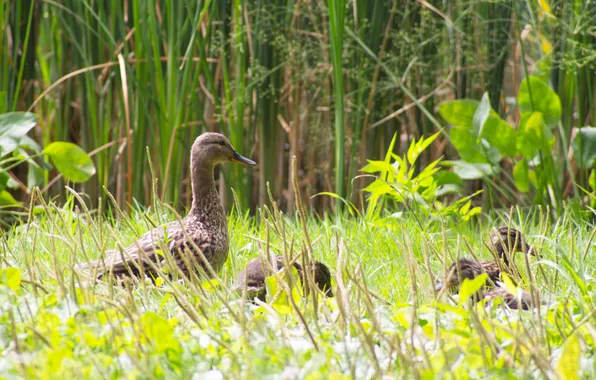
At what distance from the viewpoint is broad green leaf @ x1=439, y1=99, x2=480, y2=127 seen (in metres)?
3.52

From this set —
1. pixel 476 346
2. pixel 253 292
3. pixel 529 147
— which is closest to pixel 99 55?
pixel 529 147

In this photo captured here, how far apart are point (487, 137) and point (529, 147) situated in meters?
0.17

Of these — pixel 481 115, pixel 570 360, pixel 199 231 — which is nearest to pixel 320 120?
pixel 481 115

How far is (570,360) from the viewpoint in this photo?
1.25 m

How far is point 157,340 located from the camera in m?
1.36

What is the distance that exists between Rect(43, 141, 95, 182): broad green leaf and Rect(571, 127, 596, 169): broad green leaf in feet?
6.61

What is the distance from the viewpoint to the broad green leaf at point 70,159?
3543 millimetres

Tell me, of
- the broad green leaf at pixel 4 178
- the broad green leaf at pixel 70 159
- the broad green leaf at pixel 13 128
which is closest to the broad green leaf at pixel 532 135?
the broad green leaf at pixel 70 159

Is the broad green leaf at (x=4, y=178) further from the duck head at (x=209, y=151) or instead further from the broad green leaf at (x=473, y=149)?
the broad green leaf at (x=473, y=149)

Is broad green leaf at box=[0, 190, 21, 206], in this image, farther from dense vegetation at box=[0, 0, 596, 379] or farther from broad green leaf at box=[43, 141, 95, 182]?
broad green leaf at box=[43, 141, 95, 182]

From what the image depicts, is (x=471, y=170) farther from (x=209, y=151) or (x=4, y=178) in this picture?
(x=4, y=178)

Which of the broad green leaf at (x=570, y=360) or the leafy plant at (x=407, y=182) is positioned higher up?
the broad green leaf at (x=570, y=360)

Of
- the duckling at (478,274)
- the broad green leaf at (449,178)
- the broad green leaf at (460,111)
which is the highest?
the broad green leaf at (460,111)

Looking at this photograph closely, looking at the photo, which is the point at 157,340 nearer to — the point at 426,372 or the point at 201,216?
the point at 426,372
